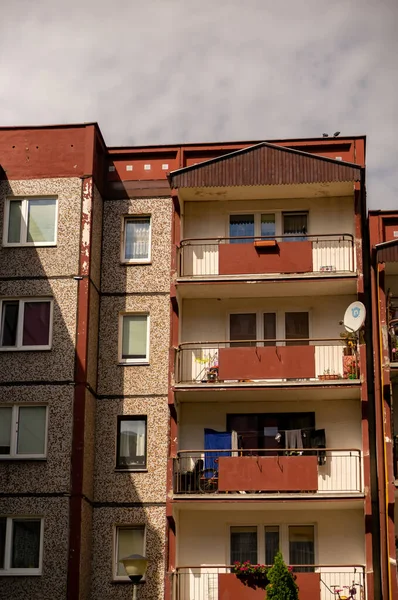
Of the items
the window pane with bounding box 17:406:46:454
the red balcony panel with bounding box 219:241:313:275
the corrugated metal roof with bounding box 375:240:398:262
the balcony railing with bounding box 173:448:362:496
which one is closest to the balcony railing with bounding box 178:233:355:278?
the red balcony panel with bounding box 219:241:313:275

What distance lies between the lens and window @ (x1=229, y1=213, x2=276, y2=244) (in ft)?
110

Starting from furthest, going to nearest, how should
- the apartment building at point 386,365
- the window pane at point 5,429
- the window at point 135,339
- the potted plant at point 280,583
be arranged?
the window at point 135,339 → the window pane at point 5,429 → the apartment building at point 386,365 → the potted plant at point 280,583

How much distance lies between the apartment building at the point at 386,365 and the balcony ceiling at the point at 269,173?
1563mm

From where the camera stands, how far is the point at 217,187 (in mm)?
33188

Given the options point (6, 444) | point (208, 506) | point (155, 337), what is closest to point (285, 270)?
point (155, 337)

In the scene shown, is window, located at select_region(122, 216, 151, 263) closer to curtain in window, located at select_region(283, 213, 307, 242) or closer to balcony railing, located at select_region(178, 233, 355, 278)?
balcony railing, located at select_region(178, 233, 355, 278)

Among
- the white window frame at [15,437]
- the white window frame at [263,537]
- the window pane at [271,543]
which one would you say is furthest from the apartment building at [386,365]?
the white window frame at [15,437]

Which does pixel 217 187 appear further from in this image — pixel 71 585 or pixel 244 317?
pixel 71 585

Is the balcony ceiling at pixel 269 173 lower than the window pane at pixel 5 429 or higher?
higher

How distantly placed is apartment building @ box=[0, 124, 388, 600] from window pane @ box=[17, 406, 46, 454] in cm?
4

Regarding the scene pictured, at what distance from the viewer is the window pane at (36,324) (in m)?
31.8

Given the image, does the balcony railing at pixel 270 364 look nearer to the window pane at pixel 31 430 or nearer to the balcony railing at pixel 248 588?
the window pane at pixel 31 430

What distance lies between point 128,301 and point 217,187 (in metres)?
4.16

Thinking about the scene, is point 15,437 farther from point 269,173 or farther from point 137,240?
point 269,173
